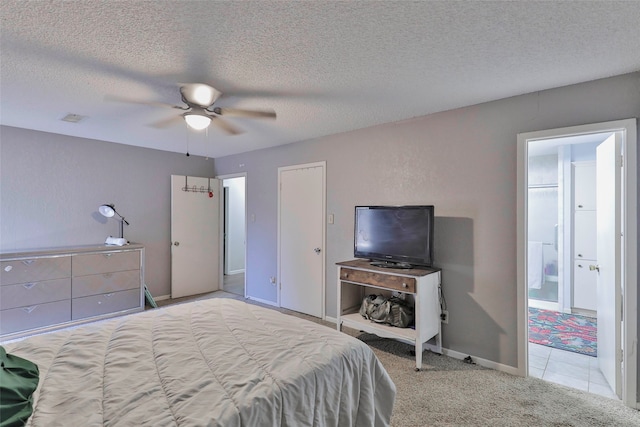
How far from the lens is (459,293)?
9.74 feet

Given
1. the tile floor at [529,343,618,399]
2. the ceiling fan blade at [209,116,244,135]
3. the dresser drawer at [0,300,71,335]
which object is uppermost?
the ceiling fan blade at [209,116,244,135]

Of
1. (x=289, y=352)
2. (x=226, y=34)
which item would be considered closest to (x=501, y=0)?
(x=226, y=34)

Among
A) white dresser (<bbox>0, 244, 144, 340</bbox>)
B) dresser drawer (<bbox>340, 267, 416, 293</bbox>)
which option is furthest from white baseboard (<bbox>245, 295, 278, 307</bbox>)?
dresser drawer (<bbox>340, 267, 416, 293</bbox>)

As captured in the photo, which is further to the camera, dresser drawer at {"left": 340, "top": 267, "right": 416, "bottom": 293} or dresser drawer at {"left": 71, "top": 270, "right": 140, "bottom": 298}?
dresser drawer at {"left": 71, "top": 270, "right": 140, "bottom": 298}

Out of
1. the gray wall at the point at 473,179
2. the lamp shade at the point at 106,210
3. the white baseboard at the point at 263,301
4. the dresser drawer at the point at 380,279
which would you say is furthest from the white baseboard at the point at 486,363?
the lamp shade at the point at 106,210

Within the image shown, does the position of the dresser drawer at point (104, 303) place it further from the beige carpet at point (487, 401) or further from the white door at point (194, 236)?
the beige carpet at point (487, 401)

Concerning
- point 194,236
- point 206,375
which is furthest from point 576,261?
point 194,236

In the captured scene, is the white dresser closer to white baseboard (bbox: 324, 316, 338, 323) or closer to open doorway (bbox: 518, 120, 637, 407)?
white baseboard (bbox: 324, 316, 338, 323)

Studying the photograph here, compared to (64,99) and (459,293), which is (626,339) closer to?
(459,293)

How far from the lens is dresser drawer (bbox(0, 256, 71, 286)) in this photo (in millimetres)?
3289

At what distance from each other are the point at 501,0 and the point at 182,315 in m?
2.55

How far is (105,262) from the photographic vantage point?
3949 millimetres

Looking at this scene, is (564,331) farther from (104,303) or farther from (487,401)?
(104,303)

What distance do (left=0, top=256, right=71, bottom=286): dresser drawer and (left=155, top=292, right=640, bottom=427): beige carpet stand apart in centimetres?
376
